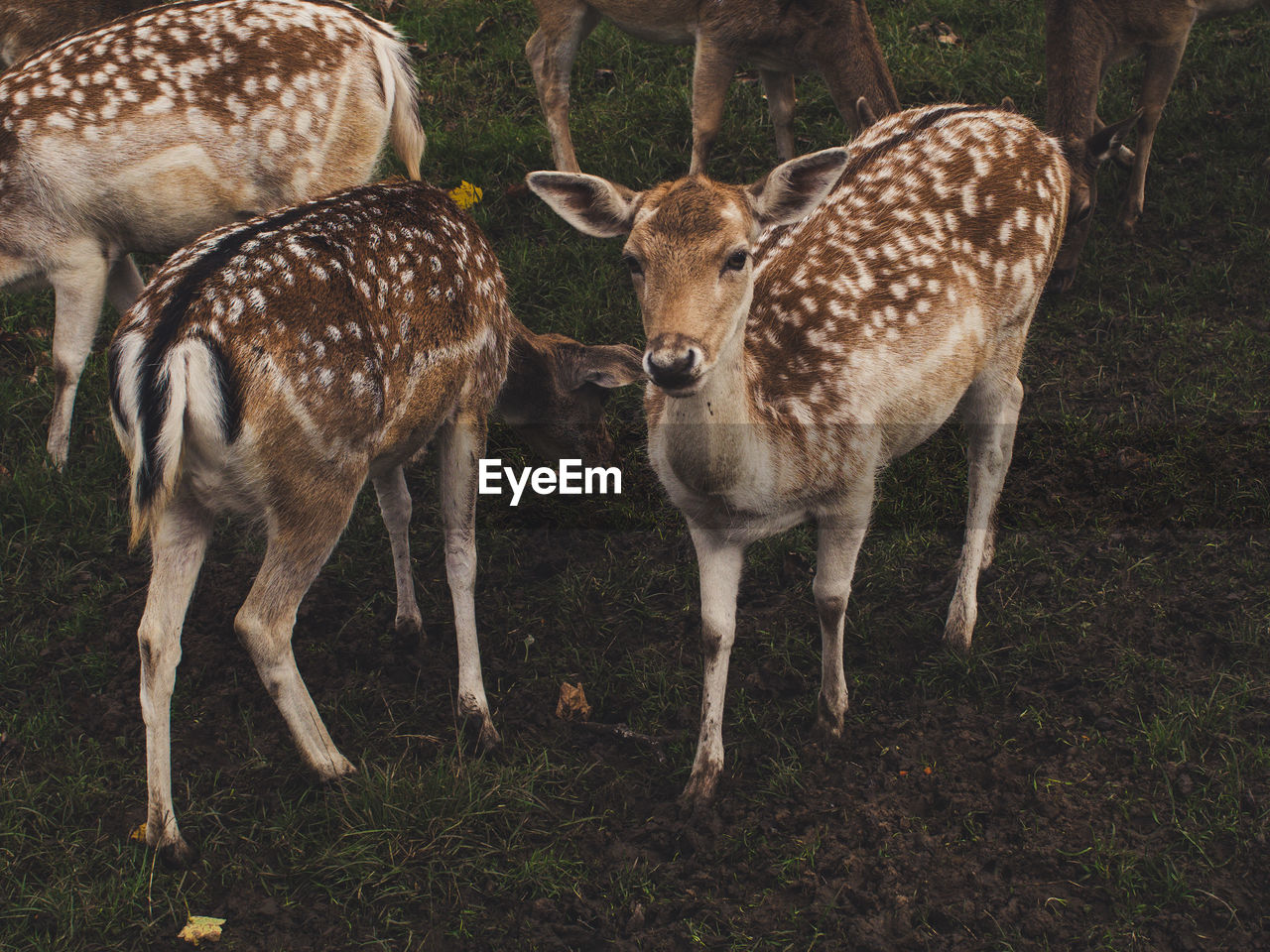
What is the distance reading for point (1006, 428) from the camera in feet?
13.4

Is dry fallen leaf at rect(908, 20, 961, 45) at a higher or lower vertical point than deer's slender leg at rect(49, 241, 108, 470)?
higher

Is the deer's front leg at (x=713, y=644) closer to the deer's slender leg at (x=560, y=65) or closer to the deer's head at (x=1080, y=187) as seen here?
the deer's head at (x=1080, y=187)

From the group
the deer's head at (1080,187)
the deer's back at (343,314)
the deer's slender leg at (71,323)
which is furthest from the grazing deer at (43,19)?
the deer's head at (1080,187)

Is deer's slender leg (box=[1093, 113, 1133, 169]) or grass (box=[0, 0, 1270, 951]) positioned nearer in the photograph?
grass (box=[0, 0, 1270, 951])

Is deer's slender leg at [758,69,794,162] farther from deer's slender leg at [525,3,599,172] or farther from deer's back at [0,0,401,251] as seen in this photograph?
deer's back at [0,0,401,251]

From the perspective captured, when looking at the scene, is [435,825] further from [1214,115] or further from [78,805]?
[1214,115]

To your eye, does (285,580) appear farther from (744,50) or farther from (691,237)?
(744,50)

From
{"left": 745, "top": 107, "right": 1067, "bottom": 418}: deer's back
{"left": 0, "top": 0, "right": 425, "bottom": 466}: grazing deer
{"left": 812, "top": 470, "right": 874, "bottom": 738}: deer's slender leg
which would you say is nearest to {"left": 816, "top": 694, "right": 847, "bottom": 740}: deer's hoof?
{"left": 812, "top": 470, "right": 874, "bottom": 738}: deer's slender leg

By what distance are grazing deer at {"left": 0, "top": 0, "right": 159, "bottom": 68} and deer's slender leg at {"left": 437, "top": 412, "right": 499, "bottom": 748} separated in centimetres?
394

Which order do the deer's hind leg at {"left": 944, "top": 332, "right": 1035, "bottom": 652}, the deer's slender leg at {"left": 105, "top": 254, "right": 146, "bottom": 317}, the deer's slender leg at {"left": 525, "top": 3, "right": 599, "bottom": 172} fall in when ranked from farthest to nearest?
the deer's slender leg at {"left": 525, "top": 3, "right": 599, "bottom": 172}
the deer's slender leg at {"left": 105, "top": 254, "right": 146, "bottom": 317}
the deer's hind leg at {"left": 944, "top": 332, "right": 1035, "bottom": 652}

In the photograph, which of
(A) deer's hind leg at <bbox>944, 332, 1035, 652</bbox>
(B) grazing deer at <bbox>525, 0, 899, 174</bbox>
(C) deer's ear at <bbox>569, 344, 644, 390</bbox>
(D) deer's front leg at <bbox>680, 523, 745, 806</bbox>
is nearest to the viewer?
(D) deer's front leg at <bbox>680, 523, 745, 806</bbox>

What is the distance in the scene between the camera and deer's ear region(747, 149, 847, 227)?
3.11 meters

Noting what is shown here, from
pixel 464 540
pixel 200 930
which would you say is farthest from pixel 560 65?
pixel 200 930

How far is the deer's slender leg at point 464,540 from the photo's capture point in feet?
12.4
